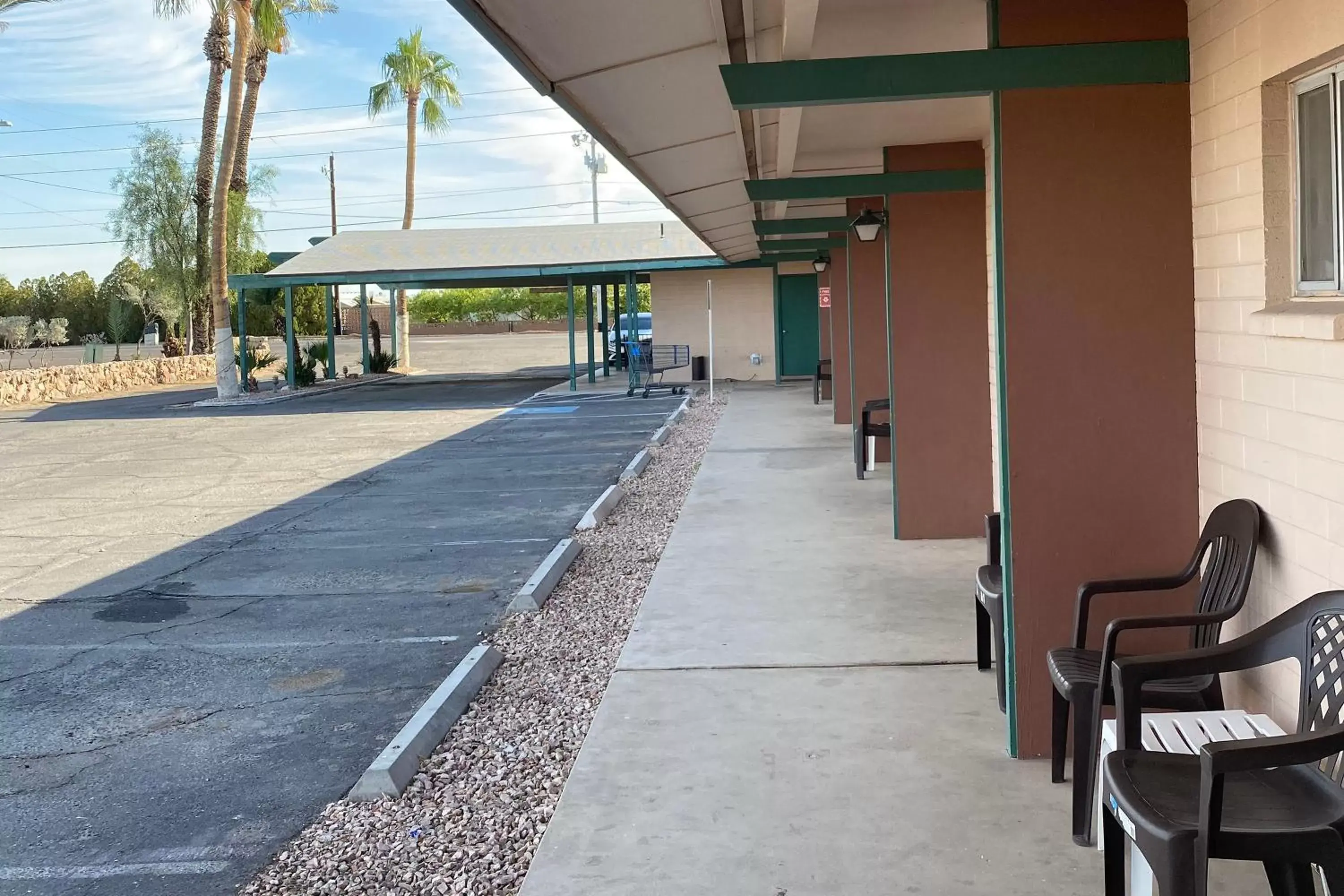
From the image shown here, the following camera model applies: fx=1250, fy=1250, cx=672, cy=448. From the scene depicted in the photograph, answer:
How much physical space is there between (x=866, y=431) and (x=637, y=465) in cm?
360

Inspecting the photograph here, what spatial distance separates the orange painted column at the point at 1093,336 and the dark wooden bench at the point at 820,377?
17029 millimetres

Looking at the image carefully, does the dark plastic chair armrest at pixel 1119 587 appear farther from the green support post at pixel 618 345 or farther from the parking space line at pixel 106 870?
the green support post at pixel 618 345

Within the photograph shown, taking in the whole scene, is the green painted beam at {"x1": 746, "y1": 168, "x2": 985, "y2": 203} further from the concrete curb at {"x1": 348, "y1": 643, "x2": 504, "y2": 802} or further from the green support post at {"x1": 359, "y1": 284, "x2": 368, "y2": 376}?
the green support post at {"x1": 359, "y1": 284, "x2": 368, "y2": 376}

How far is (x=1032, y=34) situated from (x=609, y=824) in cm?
323

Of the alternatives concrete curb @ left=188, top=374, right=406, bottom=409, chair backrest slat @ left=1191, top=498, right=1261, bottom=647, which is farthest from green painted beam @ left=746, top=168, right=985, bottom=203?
concrete curb @ left=188, top=374, right=406, bottom=409

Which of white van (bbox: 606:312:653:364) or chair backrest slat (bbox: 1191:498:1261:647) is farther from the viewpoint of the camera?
white van (bbox: 606:312:653:364)

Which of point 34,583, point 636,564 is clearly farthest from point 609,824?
point 34,583

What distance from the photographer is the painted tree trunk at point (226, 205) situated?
95.8 feet

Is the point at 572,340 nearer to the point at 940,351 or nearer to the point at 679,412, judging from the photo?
the point at 679,412

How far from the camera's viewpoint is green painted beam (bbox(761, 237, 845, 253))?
16031 millimetres

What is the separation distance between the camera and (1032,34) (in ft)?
15.0

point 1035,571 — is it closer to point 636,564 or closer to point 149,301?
point 636,564

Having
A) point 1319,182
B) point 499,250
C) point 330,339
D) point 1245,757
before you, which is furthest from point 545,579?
point 330,339

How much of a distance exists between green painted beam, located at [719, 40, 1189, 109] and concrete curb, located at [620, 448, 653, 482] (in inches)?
A: 349
